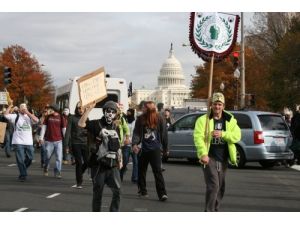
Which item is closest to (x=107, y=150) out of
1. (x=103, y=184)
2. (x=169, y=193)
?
(x=103, y=184)

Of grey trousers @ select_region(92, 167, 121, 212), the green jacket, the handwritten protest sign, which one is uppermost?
the handwritten protest sign

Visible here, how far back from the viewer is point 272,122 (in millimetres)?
18469

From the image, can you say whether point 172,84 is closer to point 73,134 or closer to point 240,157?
point 240,157

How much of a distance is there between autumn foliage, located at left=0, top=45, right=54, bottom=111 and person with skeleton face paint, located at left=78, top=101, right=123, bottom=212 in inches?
3131

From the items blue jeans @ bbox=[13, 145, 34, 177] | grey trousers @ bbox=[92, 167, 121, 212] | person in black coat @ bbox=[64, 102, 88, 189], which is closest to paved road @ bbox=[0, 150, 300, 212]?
blue jeans @ bbox=[13, 145, 34, 177]

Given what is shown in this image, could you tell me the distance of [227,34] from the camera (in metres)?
11.5

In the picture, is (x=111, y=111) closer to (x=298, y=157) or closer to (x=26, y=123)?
(x=26, y=123)

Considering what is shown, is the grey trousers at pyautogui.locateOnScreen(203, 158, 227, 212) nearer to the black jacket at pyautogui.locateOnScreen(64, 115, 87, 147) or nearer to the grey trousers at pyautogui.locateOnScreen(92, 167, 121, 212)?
the grey trousers at pyautogui.locateOnScreen(92, 167, 121, 212)

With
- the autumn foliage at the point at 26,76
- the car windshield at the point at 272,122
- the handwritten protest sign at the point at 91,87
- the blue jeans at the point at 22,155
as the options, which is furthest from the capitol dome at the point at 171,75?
the handwritten protest sign at the point at 91,87

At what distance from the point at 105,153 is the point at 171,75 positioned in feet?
543

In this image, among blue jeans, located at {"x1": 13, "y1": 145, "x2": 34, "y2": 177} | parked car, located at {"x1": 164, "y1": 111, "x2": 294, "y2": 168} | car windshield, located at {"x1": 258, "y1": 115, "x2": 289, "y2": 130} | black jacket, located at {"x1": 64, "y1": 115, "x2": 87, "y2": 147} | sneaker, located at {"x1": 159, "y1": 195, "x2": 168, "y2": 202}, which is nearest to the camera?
sneaker, located at {"x1": 159, "y1": 195, "x2": 168, "y2": 202}

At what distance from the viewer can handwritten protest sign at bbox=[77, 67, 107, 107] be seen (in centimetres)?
813

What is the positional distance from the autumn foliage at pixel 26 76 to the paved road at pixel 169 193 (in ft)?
235

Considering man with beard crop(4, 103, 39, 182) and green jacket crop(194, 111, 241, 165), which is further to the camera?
man with beard crop(4, 103, 39, 182)
